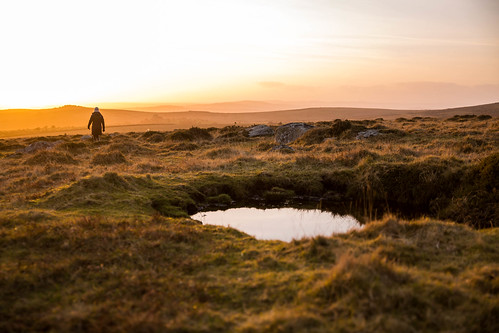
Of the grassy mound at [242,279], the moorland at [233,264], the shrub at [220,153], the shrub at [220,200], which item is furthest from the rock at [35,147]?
the grassy mound at [242,279]

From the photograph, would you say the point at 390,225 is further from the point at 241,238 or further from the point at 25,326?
the point at 25,326

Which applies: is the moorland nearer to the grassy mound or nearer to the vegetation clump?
the grassy mound

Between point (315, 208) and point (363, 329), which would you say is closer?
point (363, 329)

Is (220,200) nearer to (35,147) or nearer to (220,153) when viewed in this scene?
(220,153)

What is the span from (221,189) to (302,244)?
23.4 feet

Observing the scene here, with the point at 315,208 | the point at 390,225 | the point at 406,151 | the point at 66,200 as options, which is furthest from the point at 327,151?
the point at 66,200

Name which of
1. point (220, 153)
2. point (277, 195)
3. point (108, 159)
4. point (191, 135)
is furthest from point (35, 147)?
point (277, 195)

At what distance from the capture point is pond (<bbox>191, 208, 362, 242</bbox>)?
10180 mm

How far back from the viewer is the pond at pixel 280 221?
10.2 metres

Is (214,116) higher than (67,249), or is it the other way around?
(214,116)

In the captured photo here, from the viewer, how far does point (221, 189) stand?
14.1 m

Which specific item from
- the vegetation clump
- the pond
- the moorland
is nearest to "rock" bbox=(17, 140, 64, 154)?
the vegetation clump

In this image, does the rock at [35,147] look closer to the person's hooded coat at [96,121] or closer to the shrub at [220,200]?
the person's hooded coat at [96,121]

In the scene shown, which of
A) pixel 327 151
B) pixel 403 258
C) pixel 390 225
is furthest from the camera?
pixel 327 151
